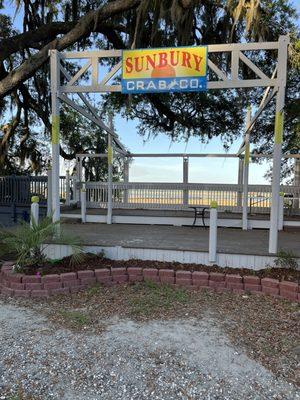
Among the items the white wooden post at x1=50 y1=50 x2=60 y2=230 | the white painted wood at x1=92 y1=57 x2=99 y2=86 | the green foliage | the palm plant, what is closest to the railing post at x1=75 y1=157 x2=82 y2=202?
the white wooden post at x1=50 y1=50 x2=60 y2=230

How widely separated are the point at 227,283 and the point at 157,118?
1178 cm

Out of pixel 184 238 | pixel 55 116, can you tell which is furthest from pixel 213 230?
pixel 55 116

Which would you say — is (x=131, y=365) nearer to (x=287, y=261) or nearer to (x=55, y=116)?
(x=287, y=261)

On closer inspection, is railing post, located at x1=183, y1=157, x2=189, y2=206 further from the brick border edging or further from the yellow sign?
the brick border edging

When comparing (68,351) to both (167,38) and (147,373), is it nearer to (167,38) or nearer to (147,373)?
(147,373)

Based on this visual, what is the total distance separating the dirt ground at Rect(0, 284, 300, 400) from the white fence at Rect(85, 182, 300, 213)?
6868mm

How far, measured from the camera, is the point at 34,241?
527 centimetres

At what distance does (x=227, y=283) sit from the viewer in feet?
16.7

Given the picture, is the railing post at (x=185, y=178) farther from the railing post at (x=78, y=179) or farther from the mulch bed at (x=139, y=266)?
the mulch bed at (x=139, y=266)

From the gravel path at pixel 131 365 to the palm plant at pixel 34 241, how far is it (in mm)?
1505

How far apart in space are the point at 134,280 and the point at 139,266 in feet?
0.90

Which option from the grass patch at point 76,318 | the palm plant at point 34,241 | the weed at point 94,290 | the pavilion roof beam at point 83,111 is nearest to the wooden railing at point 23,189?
the pavilion roof beam at point 83,111

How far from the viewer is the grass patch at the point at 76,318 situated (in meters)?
3.90

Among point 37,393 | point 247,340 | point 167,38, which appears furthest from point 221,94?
point 37,393
